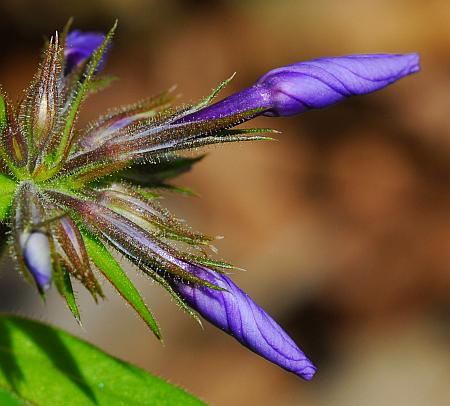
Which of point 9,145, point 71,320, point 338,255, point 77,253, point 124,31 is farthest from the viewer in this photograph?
→ point 124,31

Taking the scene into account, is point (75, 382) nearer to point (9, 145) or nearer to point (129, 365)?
point (129, 365)

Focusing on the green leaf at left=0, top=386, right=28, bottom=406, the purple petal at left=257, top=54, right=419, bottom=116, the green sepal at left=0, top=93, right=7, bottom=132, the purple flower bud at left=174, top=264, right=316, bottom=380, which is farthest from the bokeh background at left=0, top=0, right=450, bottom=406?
the purple petal at left=257, top=54, right=419, bottom=116

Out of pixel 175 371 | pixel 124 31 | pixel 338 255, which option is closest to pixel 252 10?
pixel 124 31

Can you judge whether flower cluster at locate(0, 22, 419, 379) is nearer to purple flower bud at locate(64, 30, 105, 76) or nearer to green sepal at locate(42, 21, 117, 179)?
green sepal at locate(42, 21, 117, 179)

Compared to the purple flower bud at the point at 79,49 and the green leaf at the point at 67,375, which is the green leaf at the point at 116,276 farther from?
the purple flower bud at the point at 79,49

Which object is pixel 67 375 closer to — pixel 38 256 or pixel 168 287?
pixel 168 287
